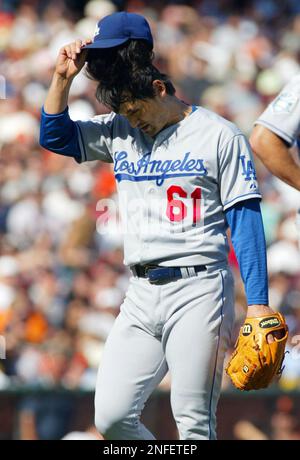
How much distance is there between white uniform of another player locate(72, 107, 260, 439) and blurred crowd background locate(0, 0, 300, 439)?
1424 mm

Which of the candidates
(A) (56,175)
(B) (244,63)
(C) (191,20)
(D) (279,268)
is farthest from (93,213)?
(C) (191,20)

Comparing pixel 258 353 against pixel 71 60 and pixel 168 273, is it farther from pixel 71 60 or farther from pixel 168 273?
pixel 71 60

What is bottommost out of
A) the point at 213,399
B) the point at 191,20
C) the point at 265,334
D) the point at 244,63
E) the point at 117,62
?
the point at 213,399

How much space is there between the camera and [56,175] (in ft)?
28.8

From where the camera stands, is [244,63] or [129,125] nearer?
[129,125]

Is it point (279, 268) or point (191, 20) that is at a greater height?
point (191, 20)

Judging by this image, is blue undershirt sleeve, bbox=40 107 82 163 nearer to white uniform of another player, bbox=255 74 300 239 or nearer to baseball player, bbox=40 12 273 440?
baseball player, bbox=40 12 273 440

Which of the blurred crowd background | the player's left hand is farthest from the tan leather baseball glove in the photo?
the blurred crowd background

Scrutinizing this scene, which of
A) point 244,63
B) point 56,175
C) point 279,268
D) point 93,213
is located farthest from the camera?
point 244,63

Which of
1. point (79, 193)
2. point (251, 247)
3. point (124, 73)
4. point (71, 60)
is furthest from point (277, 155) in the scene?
point (79, 193)

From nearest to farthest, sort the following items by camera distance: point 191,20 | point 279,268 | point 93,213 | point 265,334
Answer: point 265,334 < point 279,268 < point 93,213 < point 191,20

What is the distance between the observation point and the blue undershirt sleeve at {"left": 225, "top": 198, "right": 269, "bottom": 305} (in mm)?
3150

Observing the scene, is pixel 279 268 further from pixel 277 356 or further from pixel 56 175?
pixel 277 356

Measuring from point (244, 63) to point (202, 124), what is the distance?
7.63 metres
